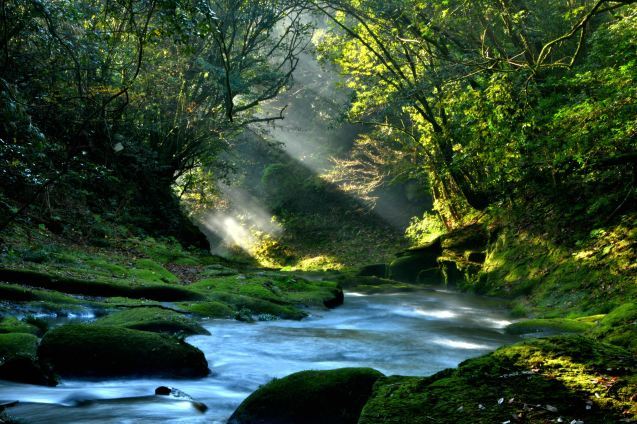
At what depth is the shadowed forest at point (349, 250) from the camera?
4777mm

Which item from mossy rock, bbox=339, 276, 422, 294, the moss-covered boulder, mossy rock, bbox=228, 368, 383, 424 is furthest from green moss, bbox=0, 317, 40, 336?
the moss-covered boulder

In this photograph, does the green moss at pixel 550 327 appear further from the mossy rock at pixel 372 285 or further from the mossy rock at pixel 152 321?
the mossy rock at pixel 372 285

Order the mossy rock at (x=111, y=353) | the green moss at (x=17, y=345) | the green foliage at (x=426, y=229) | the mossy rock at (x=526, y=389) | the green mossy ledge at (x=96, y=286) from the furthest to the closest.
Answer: the green foliage at (x=426, y=229) → the green mossy ledge at (x=96, y=286) → the mossy rock at (x=111, y=353) → the green moss at (x=17, y=345) → the mossy rock at (x=526, y=389)

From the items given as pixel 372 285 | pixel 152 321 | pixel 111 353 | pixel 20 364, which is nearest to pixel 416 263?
pixel 372 285

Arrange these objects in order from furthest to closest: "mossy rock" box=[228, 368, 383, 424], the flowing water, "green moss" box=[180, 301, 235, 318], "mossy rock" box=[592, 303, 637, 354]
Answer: "green moss" box=[180, 301, 235, 318] < "mossy rock" box=[592, 303, 637, 354] < the flowing water < "mossy rock" box=[228, 368, 383, 424]

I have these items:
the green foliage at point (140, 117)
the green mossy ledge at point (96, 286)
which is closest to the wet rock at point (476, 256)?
the green foliage at point (140, 117)

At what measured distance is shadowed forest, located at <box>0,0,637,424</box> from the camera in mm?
4777

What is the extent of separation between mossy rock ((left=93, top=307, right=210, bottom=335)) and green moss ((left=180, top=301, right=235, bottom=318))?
1.58 meters

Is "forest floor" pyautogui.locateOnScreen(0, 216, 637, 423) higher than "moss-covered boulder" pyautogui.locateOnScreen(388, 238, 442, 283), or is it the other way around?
"moss-covered boulder" pyautogui.locateOnScreen(388, 238, 442, 283)

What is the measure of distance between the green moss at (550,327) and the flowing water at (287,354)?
319mm

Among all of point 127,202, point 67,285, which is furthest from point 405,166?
point 67,285

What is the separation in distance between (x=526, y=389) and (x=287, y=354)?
5.04 metres

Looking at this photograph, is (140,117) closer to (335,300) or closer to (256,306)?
(335,300)

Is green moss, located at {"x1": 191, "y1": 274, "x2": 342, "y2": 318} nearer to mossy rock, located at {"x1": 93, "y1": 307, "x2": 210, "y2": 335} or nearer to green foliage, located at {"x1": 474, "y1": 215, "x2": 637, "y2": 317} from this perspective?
mossy rock, located at {"x1": 93, "y1": 307, "x2": 210, "y2": 335}
